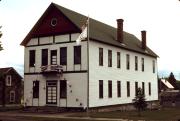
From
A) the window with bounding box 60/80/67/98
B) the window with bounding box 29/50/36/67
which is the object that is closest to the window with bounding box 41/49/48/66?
the window with bounding box 29/50/36/67

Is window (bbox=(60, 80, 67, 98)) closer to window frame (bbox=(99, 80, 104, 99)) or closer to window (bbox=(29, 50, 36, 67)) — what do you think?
window frame (bbox=(99, 80, 104, 99))

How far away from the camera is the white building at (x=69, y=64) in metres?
37.5

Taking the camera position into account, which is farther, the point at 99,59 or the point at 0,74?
the point at 99,59

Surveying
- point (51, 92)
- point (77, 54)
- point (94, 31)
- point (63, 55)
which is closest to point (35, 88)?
point (51, 92)

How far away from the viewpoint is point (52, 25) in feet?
131

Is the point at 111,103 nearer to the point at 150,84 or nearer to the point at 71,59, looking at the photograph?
the point at 71,59

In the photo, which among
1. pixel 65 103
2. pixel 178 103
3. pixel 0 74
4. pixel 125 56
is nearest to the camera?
pixel 0 74

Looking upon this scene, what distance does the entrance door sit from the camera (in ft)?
127

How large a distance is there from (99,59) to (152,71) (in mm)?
19103

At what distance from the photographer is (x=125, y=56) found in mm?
46250

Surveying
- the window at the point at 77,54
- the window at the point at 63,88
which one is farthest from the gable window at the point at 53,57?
the window at the point at 77,54

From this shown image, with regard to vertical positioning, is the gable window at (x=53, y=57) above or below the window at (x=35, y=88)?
above

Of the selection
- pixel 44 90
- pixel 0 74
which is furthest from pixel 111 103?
pixel 0 74

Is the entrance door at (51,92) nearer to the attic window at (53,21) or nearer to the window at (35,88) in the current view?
the window at (35,88)
